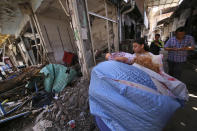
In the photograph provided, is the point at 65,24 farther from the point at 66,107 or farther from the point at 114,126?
the point at 114,126

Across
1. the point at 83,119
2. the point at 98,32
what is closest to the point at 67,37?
the point at 98,32

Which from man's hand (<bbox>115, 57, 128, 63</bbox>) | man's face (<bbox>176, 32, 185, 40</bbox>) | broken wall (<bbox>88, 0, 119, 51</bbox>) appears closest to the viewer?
man's hand (<bbox>115, 57, 128, 63</bbox>)

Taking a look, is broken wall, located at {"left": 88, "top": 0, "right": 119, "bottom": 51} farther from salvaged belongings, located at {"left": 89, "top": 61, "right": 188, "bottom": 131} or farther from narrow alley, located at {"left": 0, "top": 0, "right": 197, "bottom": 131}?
salvaged belongings, located at {"left": 89, "top": 61, "right": 188, "bottom": 131}

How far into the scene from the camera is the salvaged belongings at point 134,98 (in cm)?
60

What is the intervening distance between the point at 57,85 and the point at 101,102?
2.04m

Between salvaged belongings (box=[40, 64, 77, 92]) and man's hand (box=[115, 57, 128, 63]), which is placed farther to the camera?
salvaged belongings (box=[40, 64, 77, 92])

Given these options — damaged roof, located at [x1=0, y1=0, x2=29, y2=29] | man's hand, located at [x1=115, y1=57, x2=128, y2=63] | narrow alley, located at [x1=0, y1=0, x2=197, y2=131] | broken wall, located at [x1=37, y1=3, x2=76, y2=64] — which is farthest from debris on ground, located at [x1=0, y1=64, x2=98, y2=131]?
damaged roof, located at [x1=0, y1=0, x2=29, y2=29]

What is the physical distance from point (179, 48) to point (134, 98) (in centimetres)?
215

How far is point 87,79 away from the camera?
2.11 m

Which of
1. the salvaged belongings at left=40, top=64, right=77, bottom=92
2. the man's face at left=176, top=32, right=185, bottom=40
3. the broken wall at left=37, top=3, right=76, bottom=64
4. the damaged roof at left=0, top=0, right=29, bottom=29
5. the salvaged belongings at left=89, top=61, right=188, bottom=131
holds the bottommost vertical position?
the salvaged belongings at left=40, top=64, right=77, bottom=92

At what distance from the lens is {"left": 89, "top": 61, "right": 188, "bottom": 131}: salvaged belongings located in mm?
596

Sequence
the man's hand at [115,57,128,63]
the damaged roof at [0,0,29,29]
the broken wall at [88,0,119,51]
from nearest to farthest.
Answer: the man's hand at [115,57,128,63] < the damaged roof at [0,0,29,29] < the broken wall at [88,0,119,51]

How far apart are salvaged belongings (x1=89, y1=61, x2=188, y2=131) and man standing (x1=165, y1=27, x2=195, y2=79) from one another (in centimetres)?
169

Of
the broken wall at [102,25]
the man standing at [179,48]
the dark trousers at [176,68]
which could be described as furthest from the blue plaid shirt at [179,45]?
the broken wall at [102,25]
